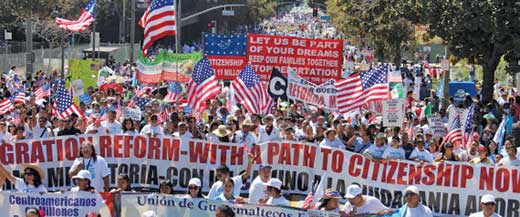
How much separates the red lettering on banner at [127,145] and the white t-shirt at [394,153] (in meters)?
3.30

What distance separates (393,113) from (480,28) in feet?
38.5

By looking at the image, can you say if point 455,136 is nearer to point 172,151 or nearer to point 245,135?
point 245,135

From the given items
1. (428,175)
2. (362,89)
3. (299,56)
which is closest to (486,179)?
(428,175)

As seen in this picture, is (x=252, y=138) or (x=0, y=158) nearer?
(x=0, y=158)

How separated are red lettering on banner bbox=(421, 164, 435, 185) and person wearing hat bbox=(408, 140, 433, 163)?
1048 millimetres

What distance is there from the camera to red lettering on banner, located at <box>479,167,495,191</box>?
11297 mm

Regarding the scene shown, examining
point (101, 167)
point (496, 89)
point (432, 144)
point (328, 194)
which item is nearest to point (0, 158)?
point (101, 167)

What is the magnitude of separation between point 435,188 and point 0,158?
17.7ft

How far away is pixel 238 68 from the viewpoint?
72.2 feet

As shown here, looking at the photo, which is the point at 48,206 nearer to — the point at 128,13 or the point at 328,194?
the point at 328,194

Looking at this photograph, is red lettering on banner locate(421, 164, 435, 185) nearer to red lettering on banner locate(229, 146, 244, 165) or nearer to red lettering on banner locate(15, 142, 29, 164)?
red lettering on banner locate(229, 146, 244, 165)

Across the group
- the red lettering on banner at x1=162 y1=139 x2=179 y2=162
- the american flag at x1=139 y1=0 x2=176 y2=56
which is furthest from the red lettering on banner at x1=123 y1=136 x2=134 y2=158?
the american flag at x1=139 y1=0 x2=176 y2=56

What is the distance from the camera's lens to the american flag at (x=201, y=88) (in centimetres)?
1741

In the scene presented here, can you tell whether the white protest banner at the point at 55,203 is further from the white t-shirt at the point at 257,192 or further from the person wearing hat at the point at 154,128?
the person wearing hat at the point at 154,128
